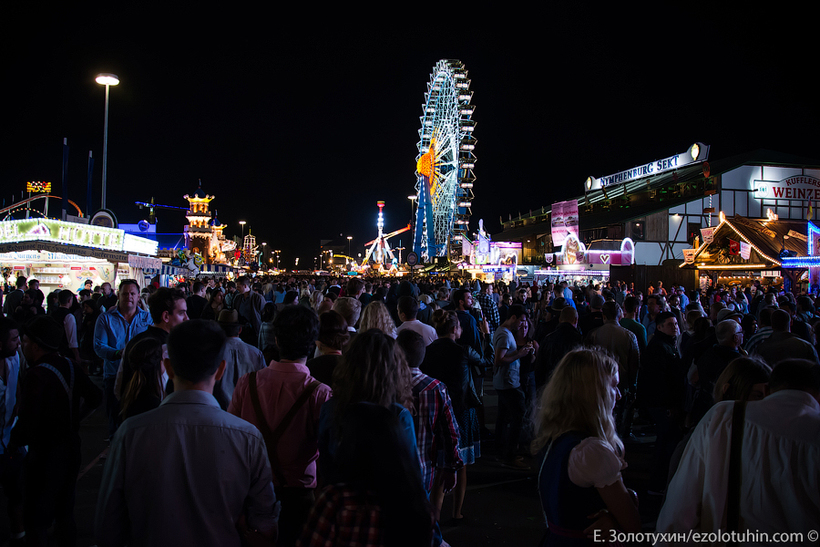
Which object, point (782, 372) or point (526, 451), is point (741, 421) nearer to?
point (782, 372)

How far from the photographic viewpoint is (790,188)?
32.9 metres

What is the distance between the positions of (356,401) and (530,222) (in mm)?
56099

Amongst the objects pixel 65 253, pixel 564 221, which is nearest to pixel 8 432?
pixel 65 253

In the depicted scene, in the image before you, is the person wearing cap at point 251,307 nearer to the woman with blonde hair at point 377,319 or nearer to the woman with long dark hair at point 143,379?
the woman with blonde hair at point 377,319

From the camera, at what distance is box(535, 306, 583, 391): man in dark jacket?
578 centimetres

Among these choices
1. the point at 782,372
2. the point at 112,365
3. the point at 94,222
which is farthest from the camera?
the point at 94,222

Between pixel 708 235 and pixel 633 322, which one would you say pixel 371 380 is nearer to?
pixel 633 322

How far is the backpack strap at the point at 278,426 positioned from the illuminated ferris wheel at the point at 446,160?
42.8 m

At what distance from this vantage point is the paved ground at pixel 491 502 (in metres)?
4.14

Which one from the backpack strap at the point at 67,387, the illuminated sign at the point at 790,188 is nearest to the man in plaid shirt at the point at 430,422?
the backpack strap at the point at 67,387

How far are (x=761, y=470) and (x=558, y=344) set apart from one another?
3.74 m

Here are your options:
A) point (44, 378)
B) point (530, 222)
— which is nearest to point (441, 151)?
point (530, 222)

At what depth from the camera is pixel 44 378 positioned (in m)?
3.43

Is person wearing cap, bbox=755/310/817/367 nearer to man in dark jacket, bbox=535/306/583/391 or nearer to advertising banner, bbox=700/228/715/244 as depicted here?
man in dark jacket, bbox=535/306/583/391
